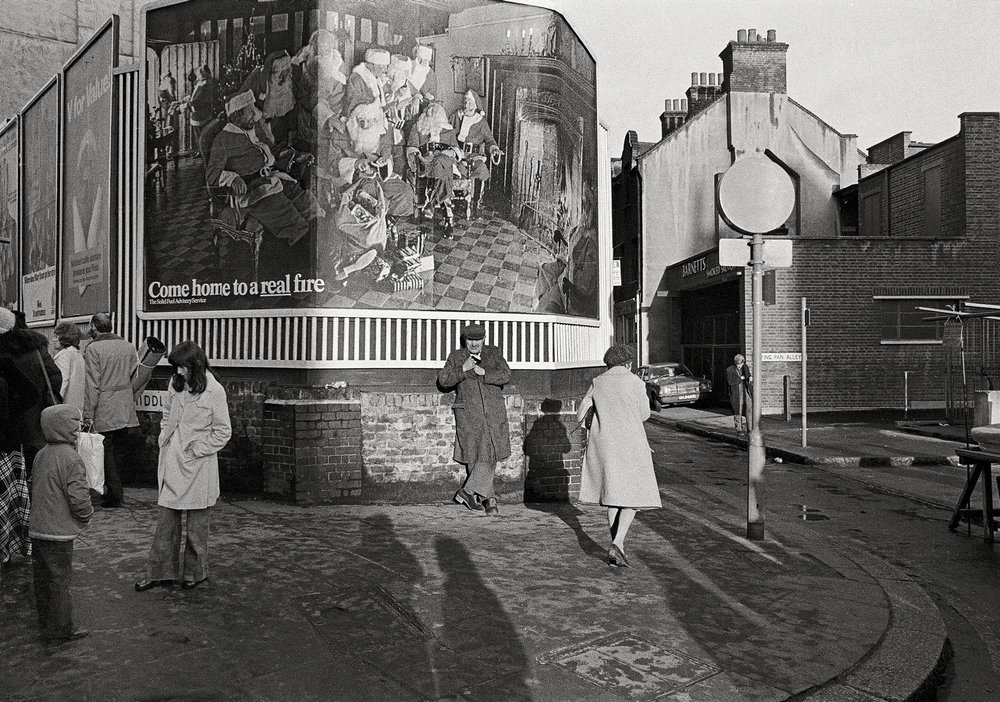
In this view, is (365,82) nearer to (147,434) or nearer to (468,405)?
(468,405)

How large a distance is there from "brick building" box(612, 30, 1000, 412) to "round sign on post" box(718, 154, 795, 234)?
11909mm

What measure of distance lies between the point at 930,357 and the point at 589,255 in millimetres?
16863

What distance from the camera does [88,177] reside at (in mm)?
10516

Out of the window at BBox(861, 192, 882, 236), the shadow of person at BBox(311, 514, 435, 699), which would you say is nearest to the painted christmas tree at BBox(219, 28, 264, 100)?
the shadow of person at BBox(311, 514, 435, 699)

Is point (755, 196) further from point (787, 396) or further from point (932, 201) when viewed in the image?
point (932, 201)

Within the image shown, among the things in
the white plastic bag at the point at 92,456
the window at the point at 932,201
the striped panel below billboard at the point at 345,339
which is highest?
the window at the point at 932,201

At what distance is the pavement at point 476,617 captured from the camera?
153 inches

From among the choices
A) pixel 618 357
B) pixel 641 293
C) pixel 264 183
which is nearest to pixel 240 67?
pixel 264 183

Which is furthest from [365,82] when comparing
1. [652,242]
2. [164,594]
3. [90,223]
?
[652,242]

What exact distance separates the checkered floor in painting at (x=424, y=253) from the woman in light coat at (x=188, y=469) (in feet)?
9.42

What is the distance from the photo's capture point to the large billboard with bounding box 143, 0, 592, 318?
8.29 meters

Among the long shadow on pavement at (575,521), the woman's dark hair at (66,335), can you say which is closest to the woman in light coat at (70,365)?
the woman's dark hair at (66,335)

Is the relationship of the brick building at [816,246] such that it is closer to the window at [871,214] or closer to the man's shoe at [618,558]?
the window at [871,214]

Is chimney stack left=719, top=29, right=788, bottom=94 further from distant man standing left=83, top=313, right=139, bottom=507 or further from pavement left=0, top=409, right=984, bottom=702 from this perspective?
distant man standing left=83, top=313, right=139, bottom=507
